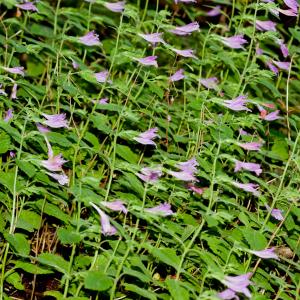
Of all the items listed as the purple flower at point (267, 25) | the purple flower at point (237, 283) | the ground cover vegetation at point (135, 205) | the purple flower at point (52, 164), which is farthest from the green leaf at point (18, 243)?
the purple flower at point (267, 25)

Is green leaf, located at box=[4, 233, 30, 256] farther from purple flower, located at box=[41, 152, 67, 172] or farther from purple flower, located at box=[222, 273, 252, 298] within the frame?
purple flower, located at box=[222, 273, 252, 298]

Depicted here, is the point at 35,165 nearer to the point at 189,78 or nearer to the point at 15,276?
the point at 15,276

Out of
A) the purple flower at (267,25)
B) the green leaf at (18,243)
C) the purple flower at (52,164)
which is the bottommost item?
A: the green leaf at (18,243)

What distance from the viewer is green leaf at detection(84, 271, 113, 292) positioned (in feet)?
8.09

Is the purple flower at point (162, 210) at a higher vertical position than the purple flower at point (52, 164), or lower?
higher

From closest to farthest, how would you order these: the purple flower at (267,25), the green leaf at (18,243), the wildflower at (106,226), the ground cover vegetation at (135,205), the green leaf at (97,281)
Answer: the green leaf at (97,281)
the wildflower at (106,226)
the ground cover vegetation at (135,205)
the green leaf at (18,243)
the purple flower at (267,25)

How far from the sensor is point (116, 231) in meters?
2.66

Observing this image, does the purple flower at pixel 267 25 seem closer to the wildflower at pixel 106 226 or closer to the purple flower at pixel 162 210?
the purple flower at pixel 162 210

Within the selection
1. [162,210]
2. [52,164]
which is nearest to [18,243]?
[52,164]

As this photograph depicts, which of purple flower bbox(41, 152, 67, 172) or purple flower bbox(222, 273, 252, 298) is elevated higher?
purple flower bbox(41, 152, 67, 172)

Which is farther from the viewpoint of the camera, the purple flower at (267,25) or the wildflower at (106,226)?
the purple flower at (267,25)

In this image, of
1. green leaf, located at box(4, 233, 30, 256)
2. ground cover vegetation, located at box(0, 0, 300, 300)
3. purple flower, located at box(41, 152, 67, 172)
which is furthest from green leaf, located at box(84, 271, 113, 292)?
purple flower, located at box(41, 152, 67, 172)

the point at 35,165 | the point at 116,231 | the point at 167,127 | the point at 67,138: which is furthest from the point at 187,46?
the point at 116,231

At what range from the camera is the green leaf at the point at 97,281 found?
8.09 ft
